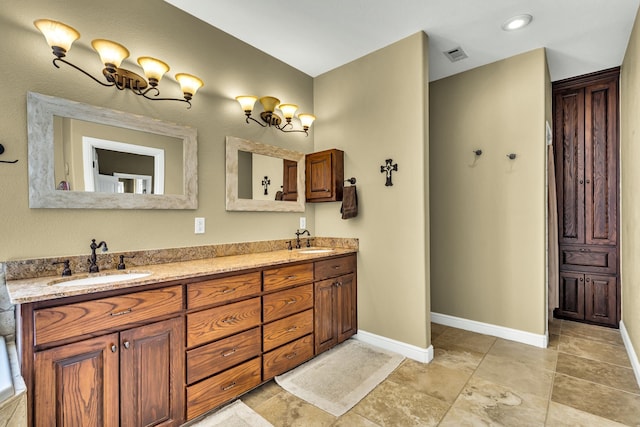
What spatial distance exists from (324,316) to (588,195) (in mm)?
3217

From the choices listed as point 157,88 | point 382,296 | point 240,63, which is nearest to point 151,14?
point 157,88

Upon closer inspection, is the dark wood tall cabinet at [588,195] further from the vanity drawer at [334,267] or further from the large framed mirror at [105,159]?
the large framed mirror at [105,159]

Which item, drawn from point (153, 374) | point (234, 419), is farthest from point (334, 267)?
point (153, 374)

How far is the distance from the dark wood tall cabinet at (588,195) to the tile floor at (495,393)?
69 centimetres

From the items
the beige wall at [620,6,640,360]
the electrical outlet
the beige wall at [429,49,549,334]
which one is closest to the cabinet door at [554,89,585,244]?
the beige wall at [620,6,640,360]

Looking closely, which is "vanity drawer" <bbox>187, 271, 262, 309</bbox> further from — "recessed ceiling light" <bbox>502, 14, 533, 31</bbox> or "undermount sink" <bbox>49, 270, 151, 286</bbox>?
"recessed ceiling light" <bbox>502, 14, 533, 31</bbox>

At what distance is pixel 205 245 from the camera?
8.03 ft

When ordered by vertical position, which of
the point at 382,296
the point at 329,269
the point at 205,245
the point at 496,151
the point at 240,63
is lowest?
the point at 382,296

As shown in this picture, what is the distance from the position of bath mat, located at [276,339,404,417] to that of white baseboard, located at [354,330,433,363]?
2.0 inches

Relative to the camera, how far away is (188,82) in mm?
2178

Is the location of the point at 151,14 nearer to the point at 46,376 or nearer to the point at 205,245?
the point at 205,245

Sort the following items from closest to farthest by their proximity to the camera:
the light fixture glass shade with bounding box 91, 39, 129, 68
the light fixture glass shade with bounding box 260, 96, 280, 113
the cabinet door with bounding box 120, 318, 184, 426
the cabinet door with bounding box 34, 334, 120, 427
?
the cabinet door with bounding box 34, 334, 120, 427 < the cabinet door with bounding box 120, 318, 184, 426 < the light fixture glass shade with bounding box 91, 39, 129, 68 < the light fixture glass shade with bounding box 260, 96, 280, 113

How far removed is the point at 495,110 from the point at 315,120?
185 centimetres

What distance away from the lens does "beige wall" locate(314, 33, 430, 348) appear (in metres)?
2.66
